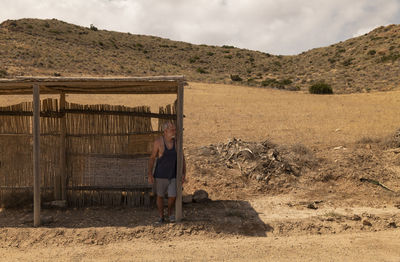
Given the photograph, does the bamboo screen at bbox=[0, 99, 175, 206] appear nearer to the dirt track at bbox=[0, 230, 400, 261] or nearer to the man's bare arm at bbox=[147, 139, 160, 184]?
the man's bare arm at bbox=[147, 139, 160, 184]

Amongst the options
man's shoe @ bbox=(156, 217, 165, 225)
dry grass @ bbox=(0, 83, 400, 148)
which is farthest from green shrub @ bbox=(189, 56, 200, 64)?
man's shoe @ bbox=(156, 217, 165, 225)

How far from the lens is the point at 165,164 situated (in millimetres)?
5641

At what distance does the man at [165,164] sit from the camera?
561 cm

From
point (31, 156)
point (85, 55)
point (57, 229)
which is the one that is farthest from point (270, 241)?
point (85, 55)

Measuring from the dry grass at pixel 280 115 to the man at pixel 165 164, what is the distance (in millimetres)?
4658

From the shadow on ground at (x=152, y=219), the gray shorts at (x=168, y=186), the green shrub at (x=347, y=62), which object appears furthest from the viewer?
the green shrub at (x=347, y=62)

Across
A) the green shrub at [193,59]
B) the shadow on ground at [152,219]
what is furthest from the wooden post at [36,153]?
the green shrub at [193,59]

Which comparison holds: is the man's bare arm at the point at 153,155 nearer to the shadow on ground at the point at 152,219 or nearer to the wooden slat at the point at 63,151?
the shadow on ground at the point at 152,219

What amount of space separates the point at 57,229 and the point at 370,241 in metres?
4.72

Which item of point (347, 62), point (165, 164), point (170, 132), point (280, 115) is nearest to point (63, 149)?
point (165, 164)

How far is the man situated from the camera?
5613mm

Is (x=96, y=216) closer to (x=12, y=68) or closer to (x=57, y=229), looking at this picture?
(x=57, y=229)

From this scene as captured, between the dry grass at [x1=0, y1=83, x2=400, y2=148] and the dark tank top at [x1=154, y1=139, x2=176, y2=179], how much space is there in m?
4.69

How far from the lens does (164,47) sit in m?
52.9
